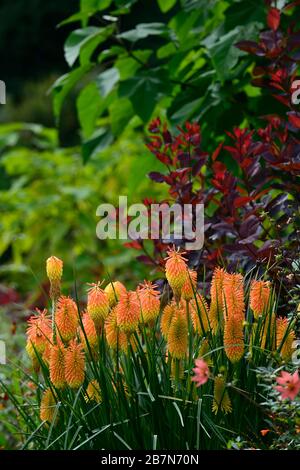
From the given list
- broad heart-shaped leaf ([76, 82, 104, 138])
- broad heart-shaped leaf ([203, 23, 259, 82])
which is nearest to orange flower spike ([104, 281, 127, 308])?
broad heart-shaped leaf ([203, 23, 259, 82])

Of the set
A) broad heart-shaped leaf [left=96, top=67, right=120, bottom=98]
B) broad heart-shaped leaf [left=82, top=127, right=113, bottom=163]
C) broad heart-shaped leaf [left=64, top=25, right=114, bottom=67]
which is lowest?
broad heart-shaped leaf [left=82, top=127, right=113, bottom=163]

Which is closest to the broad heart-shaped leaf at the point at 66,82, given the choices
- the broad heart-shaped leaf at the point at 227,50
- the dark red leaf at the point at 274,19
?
the broad heart-shaped leaf at the point at 227,50

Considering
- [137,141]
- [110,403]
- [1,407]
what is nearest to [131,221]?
[1,407]

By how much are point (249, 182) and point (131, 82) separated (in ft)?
3.25

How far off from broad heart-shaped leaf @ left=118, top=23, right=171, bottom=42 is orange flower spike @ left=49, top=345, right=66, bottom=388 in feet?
6.26

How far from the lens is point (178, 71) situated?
13.9ft

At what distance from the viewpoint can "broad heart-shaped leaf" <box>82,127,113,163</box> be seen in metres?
4.13

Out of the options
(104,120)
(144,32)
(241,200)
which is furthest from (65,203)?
(241,200)

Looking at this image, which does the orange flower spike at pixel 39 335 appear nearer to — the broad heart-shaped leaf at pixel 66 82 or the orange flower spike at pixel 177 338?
the orange flower spike at pixel 177 338

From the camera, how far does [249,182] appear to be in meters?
3.05

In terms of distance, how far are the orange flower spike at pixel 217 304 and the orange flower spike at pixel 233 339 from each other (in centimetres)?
11

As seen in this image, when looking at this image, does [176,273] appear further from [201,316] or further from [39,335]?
[39,335]

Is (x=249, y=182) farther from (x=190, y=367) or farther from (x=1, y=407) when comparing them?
(x=1, y=407)

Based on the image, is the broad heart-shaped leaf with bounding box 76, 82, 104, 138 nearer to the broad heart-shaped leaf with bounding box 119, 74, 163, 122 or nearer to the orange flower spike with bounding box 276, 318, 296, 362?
the broad heart-shaped leaf with bounding box 119, 74, 163, 122
